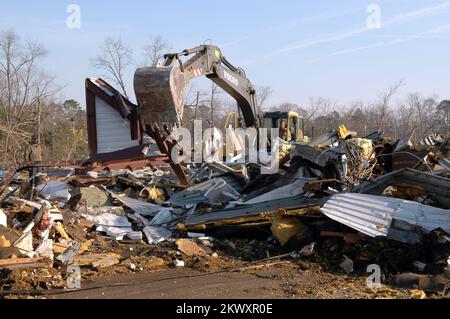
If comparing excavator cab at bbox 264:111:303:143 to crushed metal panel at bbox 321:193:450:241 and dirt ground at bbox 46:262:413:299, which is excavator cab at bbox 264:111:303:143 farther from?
Answer: dirt ground at bbox 46:262:413:299

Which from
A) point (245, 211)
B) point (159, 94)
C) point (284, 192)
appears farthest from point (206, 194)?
point (159, 94)

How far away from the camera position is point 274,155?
34.3ft

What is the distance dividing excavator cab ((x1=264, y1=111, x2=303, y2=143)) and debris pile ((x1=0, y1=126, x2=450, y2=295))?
220 inches

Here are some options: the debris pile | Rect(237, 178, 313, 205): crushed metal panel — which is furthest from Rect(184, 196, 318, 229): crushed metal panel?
Rect(237, 178, 313, 205): crushed metal panel

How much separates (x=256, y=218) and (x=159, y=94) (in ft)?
9.83

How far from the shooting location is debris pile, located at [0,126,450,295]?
6.00 m

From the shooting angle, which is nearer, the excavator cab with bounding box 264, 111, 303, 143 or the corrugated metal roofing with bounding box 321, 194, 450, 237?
the corrugated metal roofing with bounding box 321, 194, 450, 237

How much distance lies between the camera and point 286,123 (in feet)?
52.5

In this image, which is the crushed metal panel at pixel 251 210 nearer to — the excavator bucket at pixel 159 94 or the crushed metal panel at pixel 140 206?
the crushed metal panel at pixel 140 206

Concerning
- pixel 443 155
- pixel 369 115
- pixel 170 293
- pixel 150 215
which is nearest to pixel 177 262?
pixel 170 293

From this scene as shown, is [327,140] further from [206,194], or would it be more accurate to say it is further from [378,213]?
[378,213]

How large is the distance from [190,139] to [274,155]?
1826 millimetres
